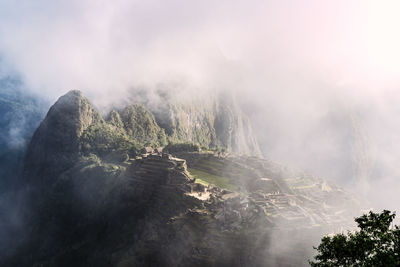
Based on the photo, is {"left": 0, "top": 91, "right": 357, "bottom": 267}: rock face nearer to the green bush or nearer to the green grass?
the green grass

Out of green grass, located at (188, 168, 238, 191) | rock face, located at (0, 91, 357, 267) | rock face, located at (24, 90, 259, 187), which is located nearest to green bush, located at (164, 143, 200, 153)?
rock face, located at (0, 91, 357, 267)

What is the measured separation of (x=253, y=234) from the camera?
6028 cm

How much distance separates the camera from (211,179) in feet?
290

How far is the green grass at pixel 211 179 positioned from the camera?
82500 mm

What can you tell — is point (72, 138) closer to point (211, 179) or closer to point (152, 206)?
point (211, 179)

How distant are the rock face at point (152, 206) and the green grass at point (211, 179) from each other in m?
0.30

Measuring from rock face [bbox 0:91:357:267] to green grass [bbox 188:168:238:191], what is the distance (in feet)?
0.98

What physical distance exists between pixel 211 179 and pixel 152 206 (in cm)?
→ 1939

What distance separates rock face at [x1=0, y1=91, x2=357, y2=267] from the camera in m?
60.9

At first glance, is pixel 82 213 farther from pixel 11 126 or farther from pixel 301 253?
pixel 11 126

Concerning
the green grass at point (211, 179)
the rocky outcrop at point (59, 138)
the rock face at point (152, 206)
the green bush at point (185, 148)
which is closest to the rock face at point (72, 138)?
the rocky outcrop at point (59, 138)

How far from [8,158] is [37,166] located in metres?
39.7

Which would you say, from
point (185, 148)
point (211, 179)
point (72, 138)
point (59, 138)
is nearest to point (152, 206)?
point (211, 179)

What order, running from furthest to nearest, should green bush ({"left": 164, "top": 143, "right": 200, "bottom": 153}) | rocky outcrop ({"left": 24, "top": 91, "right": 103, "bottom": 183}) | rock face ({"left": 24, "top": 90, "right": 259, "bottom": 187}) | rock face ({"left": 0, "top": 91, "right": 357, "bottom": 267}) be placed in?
rocky outcrop ({"left": 24, "top": 91, "right": 103, "bottom": 183}) → rock face ({"left": 24, "top": 90, "right": 259, "bottom": 187}) → green bush ({"left": 164, "top": 143, "right": 200, "bottom": 153}) → rock face ({"left": 0, "top": 91, "right": 357, "bottom": 267})
